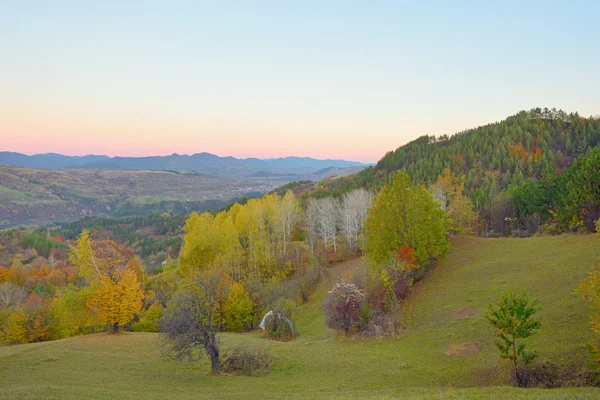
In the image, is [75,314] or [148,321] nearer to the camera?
[75,314]

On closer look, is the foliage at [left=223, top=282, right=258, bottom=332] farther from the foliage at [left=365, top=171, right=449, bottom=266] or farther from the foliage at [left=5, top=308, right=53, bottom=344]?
the foliage at [left=5, top=308, right=53, bottom=344]

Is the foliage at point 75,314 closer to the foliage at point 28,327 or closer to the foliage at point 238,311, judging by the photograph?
the foliage at point 28,327

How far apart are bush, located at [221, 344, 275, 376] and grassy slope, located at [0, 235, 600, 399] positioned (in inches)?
43.8

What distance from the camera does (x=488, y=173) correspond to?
366ft

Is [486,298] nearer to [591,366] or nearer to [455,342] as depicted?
[455,342]

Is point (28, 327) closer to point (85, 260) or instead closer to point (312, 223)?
point (85, 260)

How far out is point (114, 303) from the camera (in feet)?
144

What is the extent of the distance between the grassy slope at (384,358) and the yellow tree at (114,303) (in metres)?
2.54

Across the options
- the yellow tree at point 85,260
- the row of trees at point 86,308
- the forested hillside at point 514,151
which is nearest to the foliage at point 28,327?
the row of trees at point 86,308

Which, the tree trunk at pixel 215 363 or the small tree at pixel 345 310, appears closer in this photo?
the tree trunk at pixel 215 363

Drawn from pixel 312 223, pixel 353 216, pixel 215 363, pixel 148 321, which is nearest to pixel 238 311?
pixel 148 321

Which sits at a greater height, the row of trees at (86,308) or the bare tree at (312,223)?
the bare tree at (312,223)

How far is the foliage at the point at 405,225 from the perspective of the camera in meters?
48.1

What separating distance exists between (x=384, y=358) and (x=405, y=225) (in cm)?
2347
